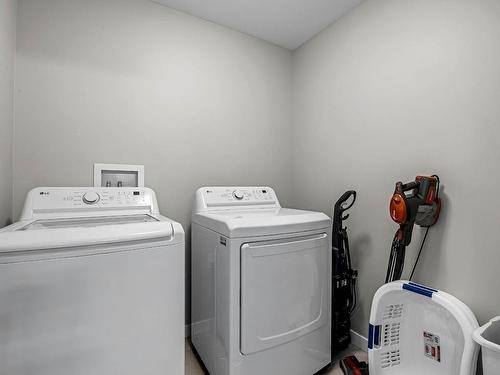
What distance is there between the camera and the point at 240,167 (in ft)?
7.37

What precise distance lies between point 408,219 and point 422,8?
1.23 meters

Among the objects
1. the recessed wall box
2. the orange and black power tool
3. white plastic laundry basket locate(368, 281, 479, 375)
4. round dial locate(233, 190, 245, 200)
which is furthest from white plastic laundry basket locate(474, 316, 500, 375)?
the recessed wall box

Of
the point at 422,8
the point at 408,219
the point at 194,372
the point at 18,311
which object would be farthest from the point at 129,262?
the point at 422,8

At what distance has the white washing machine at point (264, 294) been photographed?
128 cm

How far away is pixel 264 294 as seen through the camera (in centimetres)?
133

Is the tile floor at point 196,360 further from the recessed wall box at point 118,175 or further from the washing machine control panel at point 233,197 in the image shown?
the recessed wall box at point 118,175

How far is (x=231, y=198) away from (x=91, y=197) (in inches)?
35.6

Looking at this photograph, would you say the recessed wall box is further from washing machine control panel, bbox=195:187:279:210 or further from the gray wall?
the gray wall

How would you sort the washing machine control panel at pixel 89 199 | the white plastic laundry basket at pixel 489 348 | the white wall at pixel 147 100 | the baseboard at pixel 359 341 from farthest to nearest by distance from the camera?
the baseboard at pixel 359 341 < the white wall at pixel 147 100 < the washing machine control panel at pixel 89 199 < the white plastic laundry basket at pixel 489 348

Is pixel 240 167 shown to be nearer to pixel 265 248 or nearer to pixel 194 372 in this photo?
pixel 265 248

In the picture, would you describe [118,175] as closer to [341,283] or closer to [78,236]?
[78,236]

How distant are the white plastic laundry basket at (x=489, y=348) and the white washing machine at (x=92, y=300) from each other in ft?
4.01

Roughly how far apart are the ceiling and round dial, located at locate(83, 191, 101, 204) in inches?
57.4

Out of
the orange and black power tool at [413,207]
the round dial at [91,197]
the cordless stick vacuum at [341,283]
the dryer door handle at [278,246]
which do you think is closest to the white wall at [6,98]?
the round dial at [91,197]
